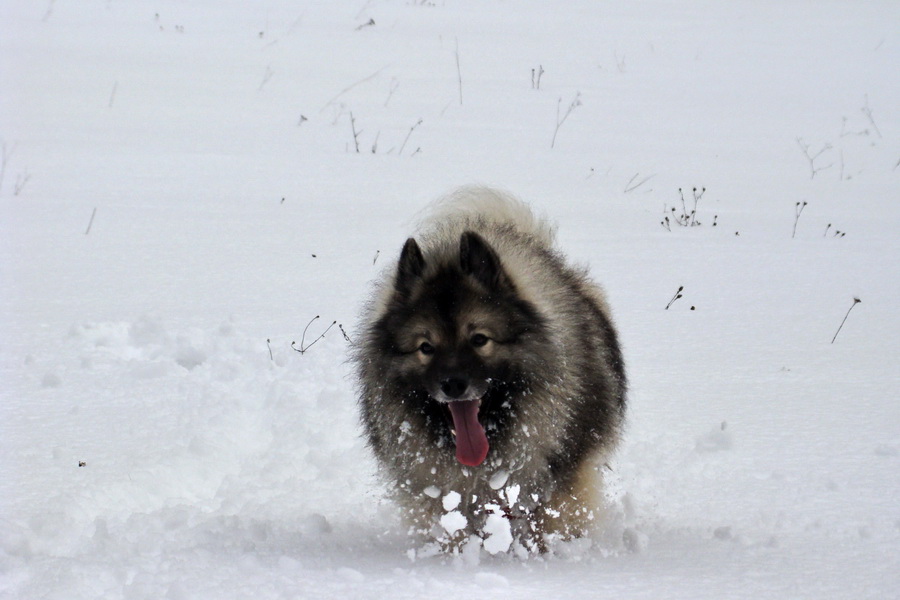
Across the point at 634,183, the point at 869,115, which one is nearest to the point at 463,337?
the point at 634,183

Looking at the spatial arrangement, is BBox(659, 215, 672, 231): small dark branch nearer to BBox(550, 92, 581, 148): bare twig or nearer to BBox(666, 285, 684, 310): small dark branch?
BBox(666, 285, 684, 310): small dark branch

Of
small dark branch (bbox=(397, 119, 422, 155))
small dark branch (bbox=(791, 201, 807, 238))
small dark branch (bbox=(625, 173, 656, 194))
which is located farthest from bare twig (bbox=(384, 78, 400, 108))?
small dark branch (bbox=(791, 201, 807, 238))

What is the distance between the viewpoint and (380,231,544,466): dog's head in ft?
8.79

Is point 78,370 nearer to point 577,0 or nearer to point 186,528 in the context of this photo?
point 186,528

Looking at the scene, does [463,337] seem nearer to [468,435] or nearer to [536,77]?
[468,435]

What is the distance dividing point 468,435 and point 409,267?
1.96ft

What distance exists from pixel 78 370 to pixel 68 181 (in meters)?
3.19

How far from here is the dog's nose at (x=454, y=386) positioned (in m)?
2.59

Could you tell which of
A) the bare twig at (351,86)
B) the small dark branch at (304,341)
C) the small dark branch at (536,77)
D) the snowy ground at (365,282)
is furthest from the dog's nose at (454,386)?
the small dark branch at (536,77)

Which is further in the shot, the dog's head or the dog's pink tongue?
the dog's pink tongue

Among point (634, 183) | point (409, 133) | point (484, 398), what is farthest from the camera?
point (409, 133)

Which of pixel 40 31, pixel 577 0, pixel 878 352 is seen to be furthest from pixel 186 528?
pixel 577 0

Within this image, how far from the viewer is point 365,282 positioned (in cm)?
518

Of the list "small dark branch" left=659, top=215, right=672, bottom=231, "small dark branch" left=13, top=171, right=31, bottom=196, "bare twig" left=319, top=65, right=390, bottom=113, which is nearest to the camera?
"small dark branch" left=13, top=171, right=31, bottom=196
